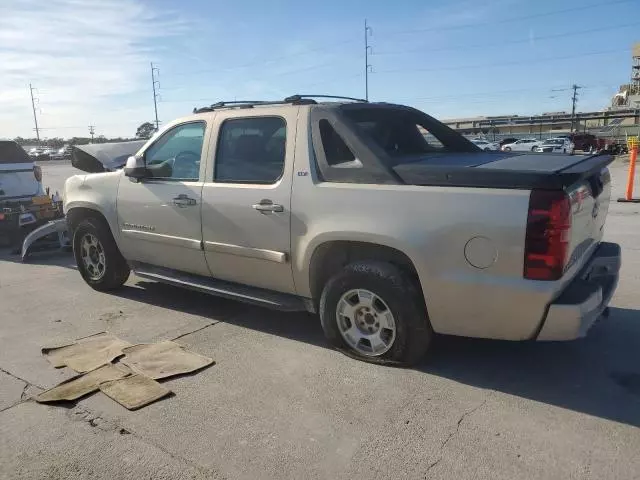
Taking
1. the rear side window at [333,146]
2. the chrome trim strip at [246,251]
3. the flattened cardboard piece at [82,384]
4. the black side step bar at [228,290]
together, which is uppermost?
the rear side window at [333,146]

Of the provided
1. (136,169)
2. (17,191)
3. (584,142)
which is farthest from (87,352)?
(584,142)

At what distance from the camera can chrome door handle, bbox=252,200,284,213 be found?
404 cm

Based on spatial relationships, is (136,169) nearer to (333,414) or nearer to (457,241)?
(333,414)

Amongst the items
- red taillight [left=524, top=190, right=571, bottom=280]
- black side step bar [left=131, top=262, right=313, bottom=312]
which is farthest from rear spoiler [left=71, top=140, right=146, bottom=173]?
red taillight [left=524, top=190, right=571, bottom=280]

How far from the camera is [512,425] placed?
3078 mm

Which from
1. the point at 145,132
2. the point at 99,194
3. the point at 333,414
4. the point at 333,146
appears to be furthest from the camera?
the point at 145,132

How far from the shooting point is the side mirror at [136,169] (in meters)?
5.00

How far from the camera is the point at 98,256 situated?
5.87 meters

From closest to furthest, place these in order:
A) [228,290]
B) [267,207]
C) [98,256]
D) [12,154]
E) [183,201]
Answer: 1. [267,207]
2. [228,290]
3. [183,201]
4. [98,256]
5. [12,154]

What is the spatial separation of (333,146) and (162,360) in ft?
6.61

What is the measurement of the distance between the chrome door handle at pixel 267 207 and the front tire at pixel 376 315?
66 centimetres

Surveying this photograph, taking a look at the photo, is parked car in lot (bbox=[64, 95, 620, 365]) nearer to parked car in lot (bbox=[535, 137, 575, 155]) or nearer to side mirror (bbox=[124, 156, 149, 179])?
side mirror (bbox=[124, 156, 149, 179])

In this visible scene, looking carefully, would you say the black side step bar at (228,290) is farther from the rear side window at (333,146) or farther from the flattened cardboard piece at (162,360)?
the rear side window at (333,146)

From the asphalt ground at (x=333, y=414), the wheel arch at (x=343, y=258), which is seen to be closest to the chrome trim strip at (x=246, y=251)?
the wheel arch at (x=343, y=258)
